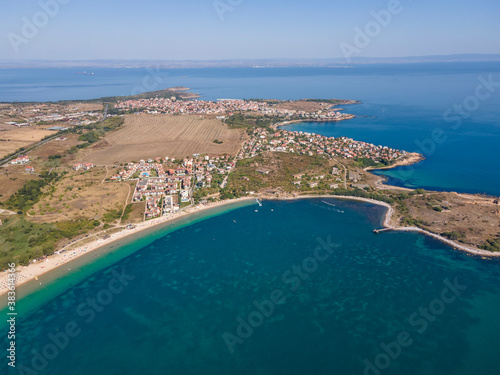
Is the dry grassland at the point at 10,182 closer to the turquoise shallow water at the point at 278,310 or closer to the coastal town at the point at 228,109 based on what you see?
the turquoise shallow water at the point at 278,310

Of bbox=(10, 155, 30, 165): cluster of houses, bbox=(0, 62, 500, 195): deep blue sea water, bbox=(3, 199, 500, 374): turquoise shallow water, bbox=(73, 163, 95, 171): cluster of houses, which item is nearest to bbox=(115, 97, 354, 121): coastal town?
bbox=(0, 62, 500, 195): deep blue sea water

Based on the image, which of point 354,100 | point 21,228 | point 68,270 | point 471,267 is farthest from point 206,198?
point 354,100

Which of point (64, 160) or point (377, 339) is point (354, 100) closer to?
point (64, 160)

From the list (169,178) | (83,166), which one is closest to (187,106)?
(83,166)

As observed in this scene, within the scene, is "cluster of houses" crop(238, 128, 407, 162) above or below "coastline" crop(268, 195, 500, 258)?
above

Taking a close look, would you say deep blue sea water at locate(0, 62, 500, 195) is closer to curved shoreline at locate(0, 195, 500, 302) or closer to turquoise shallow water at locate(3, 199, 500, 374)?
curved shoreline at locate(0, 195, 500, 302)

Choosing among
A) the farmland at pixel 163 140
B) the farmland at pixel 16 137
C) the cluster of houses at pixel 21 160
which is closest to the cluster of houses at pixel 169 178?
the farmland at pixel 163 140
